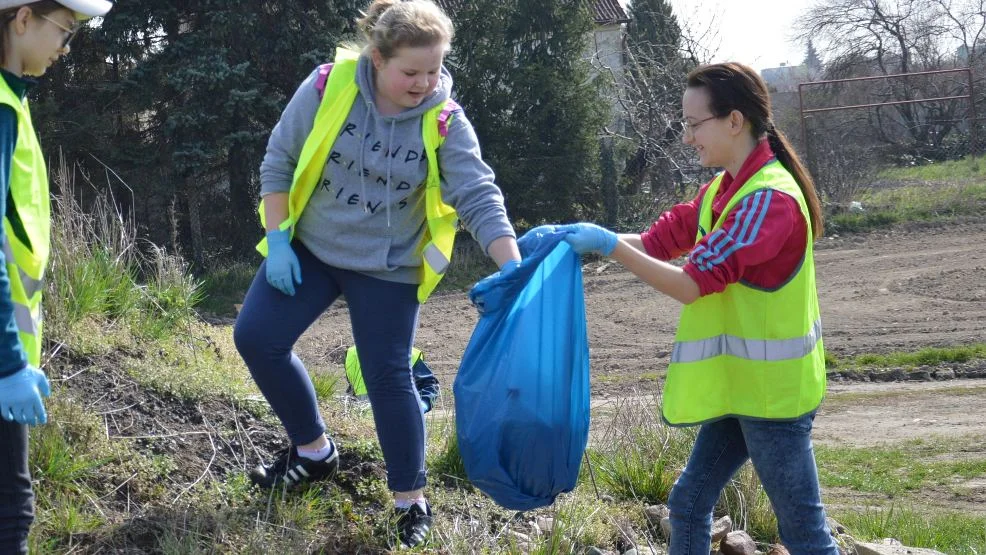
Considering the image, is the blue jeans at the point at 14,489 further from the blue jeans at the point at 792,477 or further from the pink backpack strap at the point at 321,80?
the blue jeans at the point at 792,477

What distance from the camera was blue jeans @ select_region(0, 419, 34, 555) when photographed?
2.38 metres

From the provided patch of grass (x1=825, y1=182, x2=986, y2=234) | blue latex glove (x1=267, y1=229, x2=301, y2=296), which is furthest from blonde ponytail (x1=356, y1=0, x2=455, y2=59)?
patch of grass (x1=825, y1=182, x2=986, y2=234)

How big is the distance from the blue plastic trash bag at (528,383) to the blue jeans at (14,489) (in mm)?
1194

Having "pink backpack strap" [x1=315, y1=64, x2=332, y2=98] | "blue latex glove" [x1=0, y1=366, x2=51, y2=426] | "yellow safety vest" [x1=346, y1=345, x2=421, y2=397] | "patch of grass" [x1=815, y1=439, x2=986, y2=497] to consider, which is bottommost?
"patch of grass" [x1=815, y1=439, x2=986, y2=497]

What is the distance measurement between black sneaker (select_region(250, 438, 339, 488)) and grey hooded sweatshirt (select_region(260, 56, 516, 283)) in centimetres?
74

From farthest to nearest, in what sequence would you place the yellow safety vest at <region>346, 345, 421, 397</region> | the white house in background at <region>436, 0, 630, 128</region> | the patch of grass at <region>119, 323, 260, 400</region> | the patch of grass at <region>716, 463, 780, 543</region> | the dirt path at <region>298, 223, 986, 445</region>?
the white house in background at <region>436, 0, 630, 128</region> → the dirt path at <region>298, 223, 986, 445</region> → the yellow safety vest at <region>346, 345, 421, 397</region> → the patch of grass at <region>119, 323, 260, 400</region> → the patch of grass at <region>716, 463, 780, 543</region>

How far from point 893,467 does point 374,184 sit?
3949 mm

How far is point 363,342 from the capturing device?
325 centimetres

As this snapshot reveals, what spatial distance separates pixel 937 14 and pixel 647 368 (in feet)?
63.4

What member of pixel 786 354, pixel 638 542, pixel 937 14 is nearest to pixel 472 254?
pixel 638 542

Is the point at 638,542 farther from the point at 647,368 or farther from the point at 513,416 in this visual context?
the point at 647,368

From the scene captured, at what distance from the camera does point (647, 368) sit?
348 inches

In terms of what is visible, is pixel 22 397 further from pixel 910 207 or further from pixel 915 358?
pixel 910 207

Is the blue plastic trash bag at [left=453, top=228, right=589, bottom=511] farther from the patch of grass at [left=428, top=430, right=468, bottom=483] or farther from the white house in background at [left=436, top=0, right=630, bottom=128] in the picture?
the white house in background at [left=436, top=0, right=630, bottom=128]
